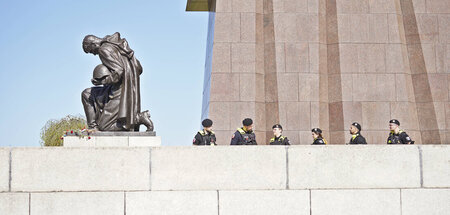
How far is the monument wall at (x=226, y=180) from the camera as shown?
27.3 feet

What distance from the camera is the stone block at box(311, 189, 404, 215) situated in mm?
8609

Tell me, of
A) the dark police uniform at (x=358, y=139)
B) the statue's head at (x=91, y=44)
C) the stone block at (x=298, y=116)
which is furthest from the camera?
the stone block at (x=298, y=116)

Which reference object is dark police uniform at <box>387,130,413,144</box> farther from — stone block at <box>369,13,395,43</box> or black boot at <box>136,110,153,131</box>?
stone block at <box>369,13,395,43</box>

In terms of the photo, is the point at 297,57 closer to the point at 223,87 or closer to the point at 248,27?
the point at 248,27

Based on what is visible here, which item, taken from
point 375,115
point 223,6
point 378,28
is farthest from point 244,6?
point 375,115

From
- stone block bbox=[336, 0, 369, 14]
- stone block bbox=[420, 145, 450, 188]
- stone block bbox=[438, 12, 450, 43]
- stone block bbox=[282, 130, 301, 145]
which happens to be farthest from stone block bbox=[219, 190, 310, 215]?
stone block bbox=[438, 12, 450, 43]

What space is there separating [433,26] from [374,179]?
12.4 m

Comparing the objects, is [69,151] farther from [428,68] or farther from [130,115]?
[428,68]

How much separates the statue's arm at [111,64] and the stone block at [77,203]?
420cm

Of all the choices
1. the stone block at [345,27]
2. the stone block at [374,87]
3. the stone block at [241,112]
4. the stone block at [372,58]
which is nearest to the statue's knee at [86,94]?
the stone block at [241,112]

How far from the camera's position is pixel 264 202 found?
8.52 metres

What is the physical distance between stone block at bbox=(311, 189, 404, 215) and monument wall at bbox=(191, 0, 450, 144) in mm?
9505

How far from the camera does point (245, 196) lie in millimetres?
8508

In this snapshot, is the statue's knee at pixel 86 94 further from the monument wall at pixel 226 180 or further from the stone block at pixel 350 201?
the stone block at pixel 350 201
